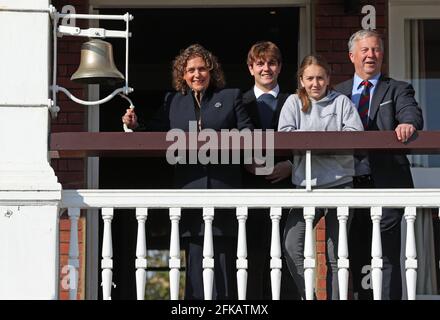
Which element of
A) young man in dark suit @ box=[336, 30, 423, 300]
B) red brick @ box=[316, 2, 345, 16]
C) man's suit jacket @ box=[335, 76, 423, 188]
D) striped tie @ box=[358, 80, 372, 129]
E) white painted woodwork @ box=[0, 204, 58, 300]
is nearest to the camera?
white painted woodwork @ box=[0, 204, 58, 300]

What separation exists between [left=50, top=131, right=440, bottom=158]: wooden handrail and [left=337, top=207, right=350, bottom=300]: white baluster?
35 cm

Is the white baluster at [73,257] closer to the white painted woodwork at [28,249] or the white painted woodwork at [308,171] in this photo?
the white painted woodwork at [28,249]

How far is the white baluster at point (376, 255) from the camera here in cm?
687

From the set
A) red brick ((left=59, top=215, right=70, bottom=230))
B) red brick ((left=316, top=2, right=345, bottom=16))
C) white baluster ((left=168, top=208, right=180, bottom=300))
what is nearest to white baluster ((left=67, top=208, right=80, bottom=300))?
white baluster ((left=168, top=208, right=180, bottom=300))

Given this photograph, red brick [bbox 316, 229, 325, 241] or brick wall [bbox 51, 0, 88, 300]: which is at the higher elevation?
brick wall [bbox 51, 0, 88, 300]

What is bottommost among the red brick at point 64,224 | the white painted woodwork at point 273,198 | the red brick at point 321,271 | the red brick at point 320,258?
the red brick at point 321,271

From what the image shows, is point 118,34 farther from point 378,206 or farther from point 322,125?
point 378,206

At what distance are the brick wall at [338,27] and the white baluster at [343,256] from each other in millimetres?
2703

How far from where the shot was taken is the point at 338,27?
957 cm

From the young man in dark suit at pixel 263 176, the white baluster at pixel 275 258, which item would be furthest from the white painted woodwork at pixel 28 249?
the young man in dark suit at pixel 263 176

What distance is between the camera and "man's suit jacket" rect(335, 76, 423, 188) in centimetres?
731

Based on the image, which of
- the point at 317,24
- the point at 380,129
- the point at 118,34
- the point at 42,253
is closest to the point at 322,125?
the point at 380,129

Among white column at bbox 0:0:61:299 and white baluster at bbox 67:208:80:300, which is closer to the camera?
white column at bbox 0:0:61:299

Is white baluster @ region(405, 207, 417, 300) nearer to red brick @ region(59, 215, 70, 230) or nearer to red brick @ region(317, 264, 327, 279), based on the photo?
red brick @ region(317, 264, 327, 279)
